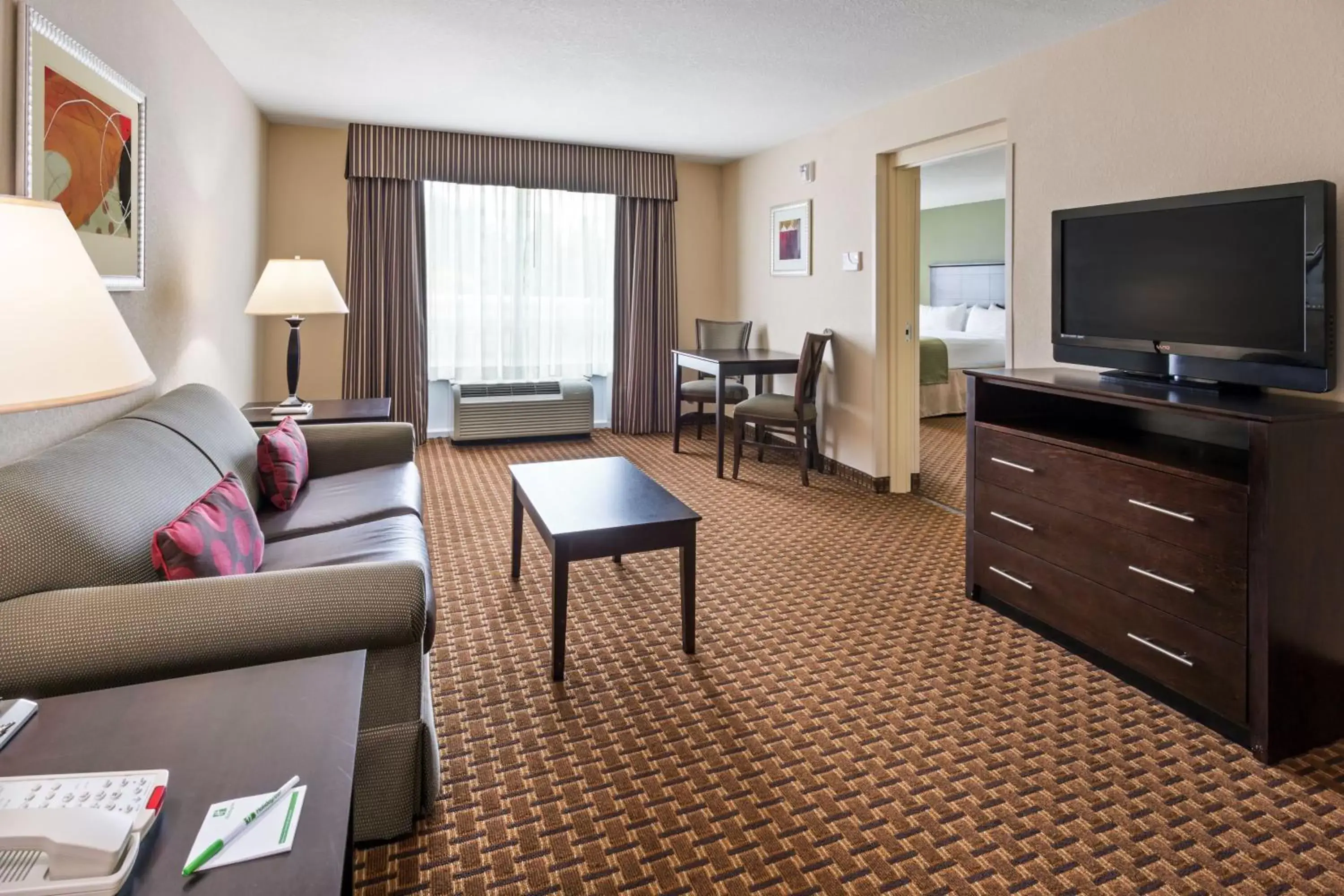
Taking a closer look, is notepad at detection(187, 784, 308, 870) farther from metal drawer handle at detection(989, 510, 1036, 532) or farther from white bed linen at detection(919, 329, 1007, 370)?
white bed linen at detection(919, 329, 1007, 370)

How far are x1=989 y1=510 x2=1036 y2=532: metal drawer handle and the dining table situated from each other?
7.16ft

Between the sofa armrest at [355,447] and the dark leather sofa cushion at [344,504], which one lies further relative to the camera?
the sofa armrest at [355,447]

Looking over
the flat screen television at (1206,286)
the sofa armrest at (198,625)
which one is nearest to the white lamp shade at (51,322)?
the sofa armrest at (198,625)

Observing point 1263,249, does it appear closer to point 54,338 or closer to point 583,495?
point 583,495

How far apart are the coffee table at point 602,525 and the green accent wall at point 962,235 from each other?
6459 millimetres

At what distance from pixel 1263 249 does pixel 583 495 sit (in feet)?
7.30

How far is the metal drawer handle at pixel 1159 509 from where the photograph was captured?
212 cm

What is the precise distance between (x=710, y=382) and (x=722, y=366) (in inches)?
32.7

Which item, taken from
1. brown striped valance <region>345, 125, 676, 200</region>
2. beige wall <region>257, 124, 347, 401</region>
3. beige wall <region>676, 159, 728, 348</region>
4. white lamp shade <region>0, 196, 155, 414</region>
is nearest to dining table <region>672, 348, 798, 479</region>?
beige wall <region>676, 159, 728, 348</region>

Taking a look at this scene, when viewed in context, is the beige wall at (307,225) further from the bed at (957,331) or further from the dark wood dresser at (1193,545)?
the dark wood dresser at (1193,545)

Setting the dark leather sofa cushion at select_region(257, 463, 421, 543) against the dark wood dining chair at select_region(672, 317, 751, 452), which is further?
the dark wood dining chair at select_region(672, 317, 751, 452)

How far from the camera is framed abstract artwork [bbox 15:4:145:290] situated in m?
1.96

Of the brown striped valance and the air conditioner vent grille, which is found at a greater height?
the brown striped valance

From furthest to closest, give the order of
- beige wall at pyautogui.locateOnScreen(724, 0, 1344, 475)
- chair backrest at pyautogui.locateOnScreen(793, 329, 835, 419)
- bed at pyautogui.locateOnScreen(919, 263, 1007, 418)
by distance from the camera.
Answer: bed at pyautogui.locateOnScreen(919, 263, 1007, 418) < chair backrest at pyautogui.locateOnScreen(793, 329, 835, 419) < beige wall at pyautogui.locateOnScreen(724, 0, 1344, 475)
